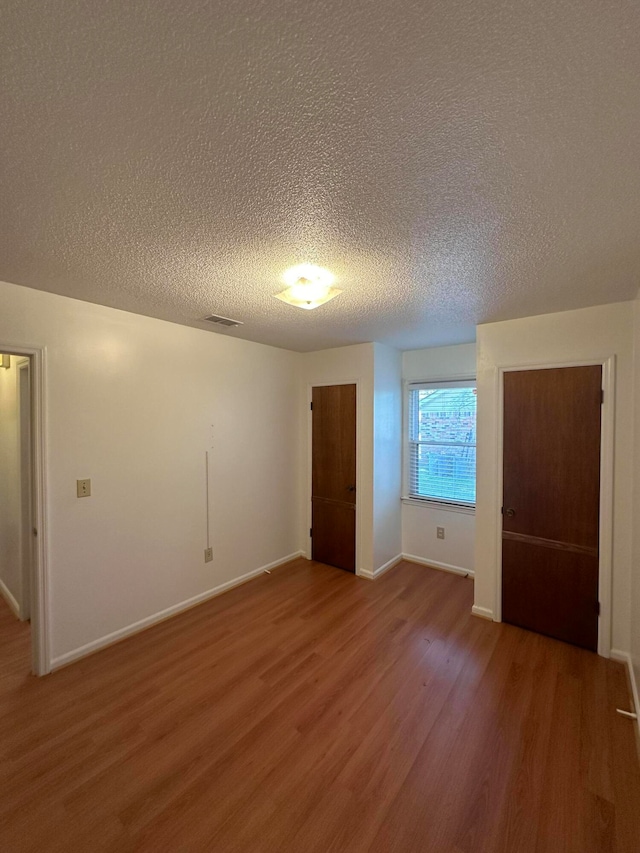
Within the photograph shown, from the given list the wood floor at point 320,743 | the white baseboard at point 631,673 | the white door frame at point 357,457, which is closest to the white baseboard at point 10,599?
the wood floor at point 320,743

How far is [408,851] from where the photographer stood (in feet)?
4.22

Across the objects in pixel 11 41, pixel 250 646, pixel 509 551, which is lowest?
pixel 250 646

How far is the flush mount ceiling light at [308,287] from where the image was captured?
6.14ft

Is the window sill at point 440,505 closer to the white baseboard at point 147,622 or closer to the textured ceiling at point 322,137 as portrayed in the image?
the white baseboard at point 147,622

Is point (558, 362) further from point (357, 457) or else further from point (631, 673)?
point (631, 673)

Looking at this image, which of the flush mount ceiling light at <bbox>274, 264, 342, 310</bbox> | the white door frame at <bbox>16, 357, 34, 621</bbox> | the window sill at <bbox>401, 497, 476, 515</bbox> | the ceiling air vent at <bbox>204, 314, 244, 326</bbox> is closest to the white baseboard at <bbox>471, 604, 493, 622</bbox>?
the window sill at <bbox>401, 497, 476, 515</bbox>

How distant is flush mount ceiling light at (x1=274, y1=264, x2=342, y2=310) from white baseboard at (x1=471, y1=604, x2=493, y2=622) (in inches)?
109

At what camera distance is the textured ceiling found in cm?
71

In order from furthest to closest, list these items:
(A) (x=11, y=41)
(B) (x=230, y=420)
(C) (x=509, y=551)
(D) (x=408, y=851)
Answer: (B) (x=230, y=420), (C) (x=509, y=551), (D) (x=408, y=851), (A) (x=11, y=41)

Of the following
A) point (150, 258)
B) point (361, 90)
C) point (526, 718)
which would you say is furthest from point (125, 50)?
point (526, 718)

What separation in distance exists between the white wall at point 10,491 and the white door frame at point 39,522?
0.77 m

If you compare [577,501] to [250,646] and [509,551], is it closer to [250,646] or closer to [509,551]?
[509,551]

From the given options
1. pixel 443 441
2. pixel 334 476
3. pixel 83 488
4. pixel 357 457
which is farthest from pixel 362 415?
pixel 83 488

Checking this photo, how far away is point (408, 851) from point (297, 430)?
3.32 metres
